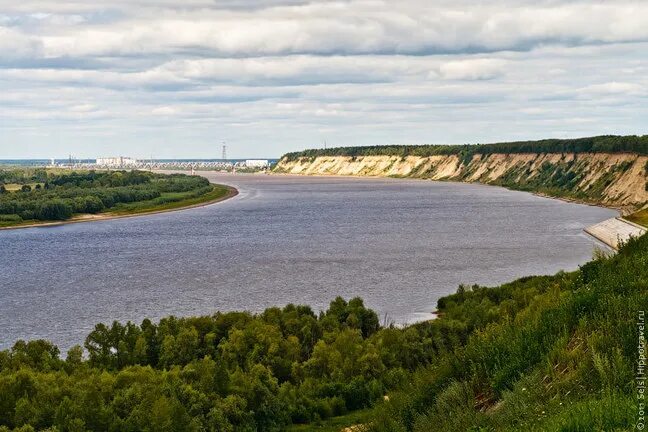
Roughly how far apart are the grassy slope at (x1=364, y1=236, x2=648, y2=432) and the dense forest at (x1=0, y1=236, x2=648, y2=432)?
→ 35mm

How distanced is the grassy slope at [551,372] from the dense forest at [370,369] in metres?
0.04

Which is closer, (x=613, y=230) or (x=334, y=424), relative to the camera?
(x=334, y=424)

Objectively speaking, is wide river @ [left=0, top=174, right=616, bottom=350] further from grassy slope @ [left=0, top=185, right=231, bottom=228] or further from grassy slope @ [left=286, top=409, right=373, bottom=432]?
grassy slope @ [left=286, top=409, right=373, bottom=432]

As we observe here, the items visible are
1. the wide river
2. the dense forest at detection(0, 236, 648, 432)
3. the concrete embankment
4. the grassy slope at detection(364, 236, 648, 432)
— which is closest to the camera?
the grassy slope at detection(364, 236, 648, 432)

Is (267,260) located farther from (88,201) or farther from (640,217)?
(88,201)

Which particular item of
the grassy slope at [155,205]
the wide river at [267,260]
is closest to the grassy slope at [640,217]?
the wide river at [267,260]

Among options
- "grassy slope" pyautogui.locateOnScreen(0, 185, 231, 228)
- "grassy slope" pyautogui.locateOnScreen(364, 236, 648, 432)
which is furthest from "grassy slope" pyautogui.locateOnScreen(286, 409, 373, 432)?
"grassy slope" pyautogui.locateOnScreen(0, 185, 231, 228)

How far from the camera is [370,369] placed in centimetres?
3747

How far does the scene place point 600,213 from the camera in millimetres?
129875

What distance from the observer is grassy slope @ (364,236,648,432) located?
12.7 metres

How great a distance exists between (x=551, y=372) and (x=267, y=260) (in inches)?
2671

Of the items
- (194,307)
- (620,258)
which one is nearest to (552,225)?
(194,307)

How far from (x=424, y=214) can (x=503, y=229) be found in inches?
1162

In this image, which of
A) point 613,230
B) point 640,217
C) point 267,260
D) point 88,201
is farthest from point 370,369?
point 88,201
